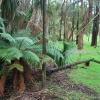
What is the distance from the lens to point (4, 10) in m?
5.84

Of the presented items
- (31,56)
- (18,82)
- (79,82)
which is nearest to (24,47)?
(31,56)

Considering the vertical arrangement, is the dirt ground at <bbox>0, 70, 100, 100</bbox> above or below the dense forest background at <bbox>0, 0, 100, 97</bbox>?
below

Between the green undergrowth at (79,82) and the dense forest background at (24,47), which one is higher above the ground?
the dense forest background at (24,47)

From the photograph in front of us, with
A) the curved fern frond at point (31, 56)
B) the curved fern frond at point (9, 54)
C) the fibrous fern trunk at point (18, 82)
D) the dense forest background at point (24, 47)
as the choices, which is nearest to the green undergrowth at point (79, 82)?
the dense forest background at point (24, 47)

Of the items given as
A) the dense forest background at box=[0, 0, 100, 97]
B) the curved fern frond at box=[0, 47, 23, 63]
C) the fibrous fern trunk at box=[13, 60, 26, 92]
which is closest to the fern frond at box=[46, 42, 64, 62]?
the dense forest background at box=[0, 0, 100, 97]

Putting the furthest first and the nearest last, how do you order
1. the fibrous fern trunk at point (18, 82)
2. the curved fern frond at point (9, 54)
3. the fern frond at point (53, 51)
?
the fern frond at point (53, 51) → the fibrous fern trunk at point (18, 82) → the curved fern frond at point (9, 54)

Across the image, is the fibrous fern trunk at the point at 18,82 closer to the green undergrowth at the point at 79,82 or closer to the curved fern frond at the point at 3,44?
the curved fern frond at the point at 3,44

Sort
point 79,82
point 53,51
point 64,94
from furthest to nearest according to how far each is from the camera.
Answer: point 79,82
point 53,51
point 64,94

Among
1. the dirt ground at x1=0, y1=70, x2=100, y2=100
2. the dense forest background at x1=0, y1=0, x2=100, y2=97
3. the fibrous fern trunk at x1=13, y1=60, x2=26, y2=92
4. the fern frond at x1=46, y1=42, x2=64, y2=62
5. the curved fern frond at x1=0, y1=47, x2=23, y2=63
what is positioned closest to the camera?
the curved fern frond at x1=0, y1=47, x2=23, y2=63

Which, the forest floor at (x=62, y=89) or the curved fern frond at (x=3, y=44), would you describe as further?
the curved fern frond at (x=3, y=44)

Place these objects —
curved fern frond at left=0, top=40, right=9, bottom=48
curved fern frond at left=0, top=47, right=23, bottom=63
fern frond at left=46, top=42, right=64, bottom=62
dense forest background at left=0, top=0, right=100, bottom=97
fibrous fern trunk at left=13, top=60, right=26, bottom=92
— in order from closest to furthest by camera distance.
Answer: curved fern frond at left=0, top=47, right=23, bottom=63
dense forest background at left=0, top=0, right=100, bottom=97
fibrous fern trunk at left=13, top=60, right=26, bottom=92
curved fern frond at left=0, top=40, right=9, bottom=48
fern frond at left=46, top=42, right=64, bottom=62

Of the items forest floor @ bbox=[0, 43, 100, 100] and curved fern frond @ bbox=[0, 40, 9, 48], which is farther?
curved fern frond @ bbox=[0, 40, 9, 48]

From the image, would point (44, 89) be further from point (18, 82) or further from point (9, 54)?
point (9, 54)

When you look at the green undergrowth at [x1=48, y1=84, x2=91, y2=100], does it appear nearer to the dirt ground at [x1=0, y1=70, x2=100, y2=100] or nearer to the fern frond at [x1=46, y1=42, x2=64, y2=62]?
the dirt ground at [x1=0, y1=70, x2=100, y2=100]
